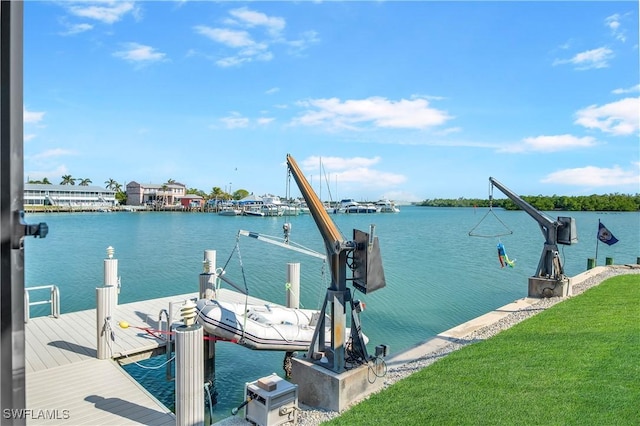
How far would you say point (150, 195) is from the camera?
127188mm

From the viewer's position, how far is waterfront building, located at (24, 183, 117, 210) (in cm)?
9200

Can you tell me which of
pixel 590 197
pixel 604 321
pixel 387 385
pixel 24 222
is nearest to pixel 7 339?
pixel 24 222

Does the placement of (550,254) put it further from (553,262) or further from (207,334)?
(207,334)

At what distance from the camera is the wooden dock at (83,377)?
5.98 m

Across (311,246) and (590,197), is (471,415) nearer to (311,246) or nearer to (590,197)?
(311,246)

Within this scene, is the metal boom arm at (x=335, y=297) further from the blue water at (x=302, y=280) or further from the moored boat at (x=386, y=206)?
the moored boat at (x=386, y=206)

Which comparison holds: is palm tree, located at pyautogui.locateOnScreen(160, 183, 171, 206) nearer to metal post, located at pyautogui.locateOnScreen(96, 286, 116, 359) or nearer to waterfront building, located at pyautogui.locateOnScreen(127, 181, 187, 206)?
waterfront building, located at pyautogui.locateOnScreen(127, 181, 187, 206)

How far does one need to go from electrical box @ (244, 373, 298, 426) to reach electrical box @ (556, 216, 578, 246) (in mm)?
11046

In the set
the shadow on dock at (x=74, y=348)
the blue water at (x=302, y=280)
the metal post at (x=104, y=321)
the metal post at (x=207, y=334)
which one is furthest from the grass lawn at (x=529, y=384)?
the shadow on dock at (x=74, y=348)

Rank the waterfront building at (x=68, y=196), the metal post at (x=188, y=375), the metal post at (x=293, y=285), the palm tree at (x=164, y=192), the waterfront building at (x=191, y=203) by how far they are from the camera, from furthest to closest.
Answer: the palm tree at (x=164, y=192) → the waterfront building at (x=191, y=203) → the waterfront building at (x=68, y=196) → the metal post at (x=293, y=285) → the metal post at (x=188, y=375)

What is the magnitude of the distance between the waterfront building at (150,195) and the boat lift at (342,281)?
12672 centimetres

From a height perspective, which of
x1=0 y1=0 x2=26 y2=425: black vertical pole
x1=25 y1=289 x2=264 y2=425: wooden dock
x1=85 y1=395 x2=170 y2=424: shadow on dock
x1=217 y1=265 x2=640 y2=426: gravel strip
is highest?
x1=0 y1=0 x2=26 y2=425: black vertical pole

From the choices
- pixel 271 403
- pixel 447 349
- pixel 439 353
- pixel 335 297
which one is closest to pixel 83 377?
pixel 271 403

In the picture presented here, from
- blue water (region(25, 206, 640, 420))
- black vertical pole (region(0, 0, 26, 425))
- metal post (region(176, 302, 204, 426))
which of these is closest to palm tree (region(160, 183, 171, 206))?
blue water (region(25, 206, 640, 420))
